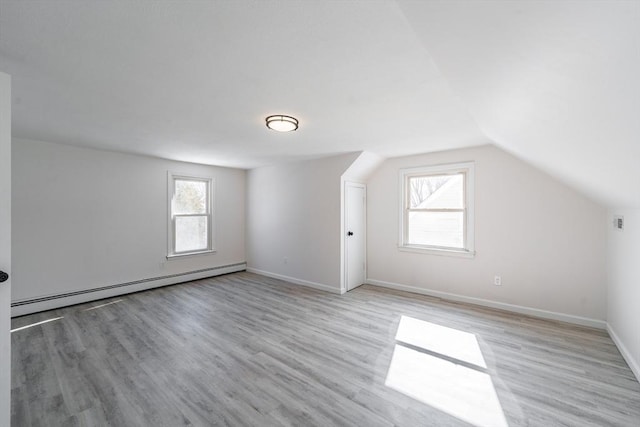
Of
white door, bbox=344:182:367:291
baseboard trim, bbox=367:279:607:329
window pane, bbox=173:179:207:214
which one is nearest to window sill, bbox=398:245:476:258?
baseboard trim, bbox=367:279:607:329

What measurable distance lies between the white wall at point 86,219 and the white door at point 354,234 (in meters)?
3.10

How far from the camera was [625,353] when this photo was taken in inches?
95.3

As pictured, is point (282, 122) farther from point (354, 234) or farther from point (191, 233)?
point (191, 233)

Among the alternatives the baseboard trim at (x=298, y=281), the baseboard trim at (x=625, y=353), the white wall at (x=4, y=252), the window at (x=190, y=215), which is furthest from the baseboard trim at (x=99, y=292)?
the baseboard trim at (x=625, y=353)

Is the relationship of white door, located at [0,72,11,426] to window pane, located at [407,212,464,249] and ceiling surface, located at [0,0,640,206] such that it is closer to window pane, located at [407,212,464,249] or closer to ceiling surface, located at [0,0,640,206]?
ceiling surface, located at [0,0,640,206]

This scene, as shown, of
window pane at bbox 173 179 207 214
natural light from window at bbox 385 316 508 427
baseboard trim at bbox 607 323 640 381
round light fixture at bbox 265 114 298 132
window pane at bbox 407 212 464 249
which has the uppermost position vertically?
round light fixture at bbox 265 114 298 132

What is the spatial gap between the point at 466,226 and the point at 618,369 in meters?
2.07

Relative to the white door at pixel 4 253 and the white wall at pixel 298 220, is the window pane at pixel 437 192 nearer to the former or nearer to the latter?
the white wall at pixel 298 220

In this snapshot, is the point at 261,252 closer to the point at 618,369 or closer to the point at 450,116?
the point at 450,116

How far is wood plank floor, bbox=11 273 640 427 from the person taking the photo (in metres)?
1.80

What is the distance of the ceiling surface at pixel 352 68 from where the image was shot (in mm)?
1020

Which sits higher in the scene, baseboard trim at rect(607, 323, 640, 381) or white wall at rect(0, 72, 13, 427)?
white wall at rect(0, 72, 13, 427)

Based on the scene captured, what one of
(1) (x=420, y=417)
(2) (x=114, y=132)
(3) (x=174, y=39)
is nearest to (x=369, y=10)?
(3) (x=174, y=39)

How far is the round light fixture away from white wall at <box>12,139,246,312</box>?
3.14m
